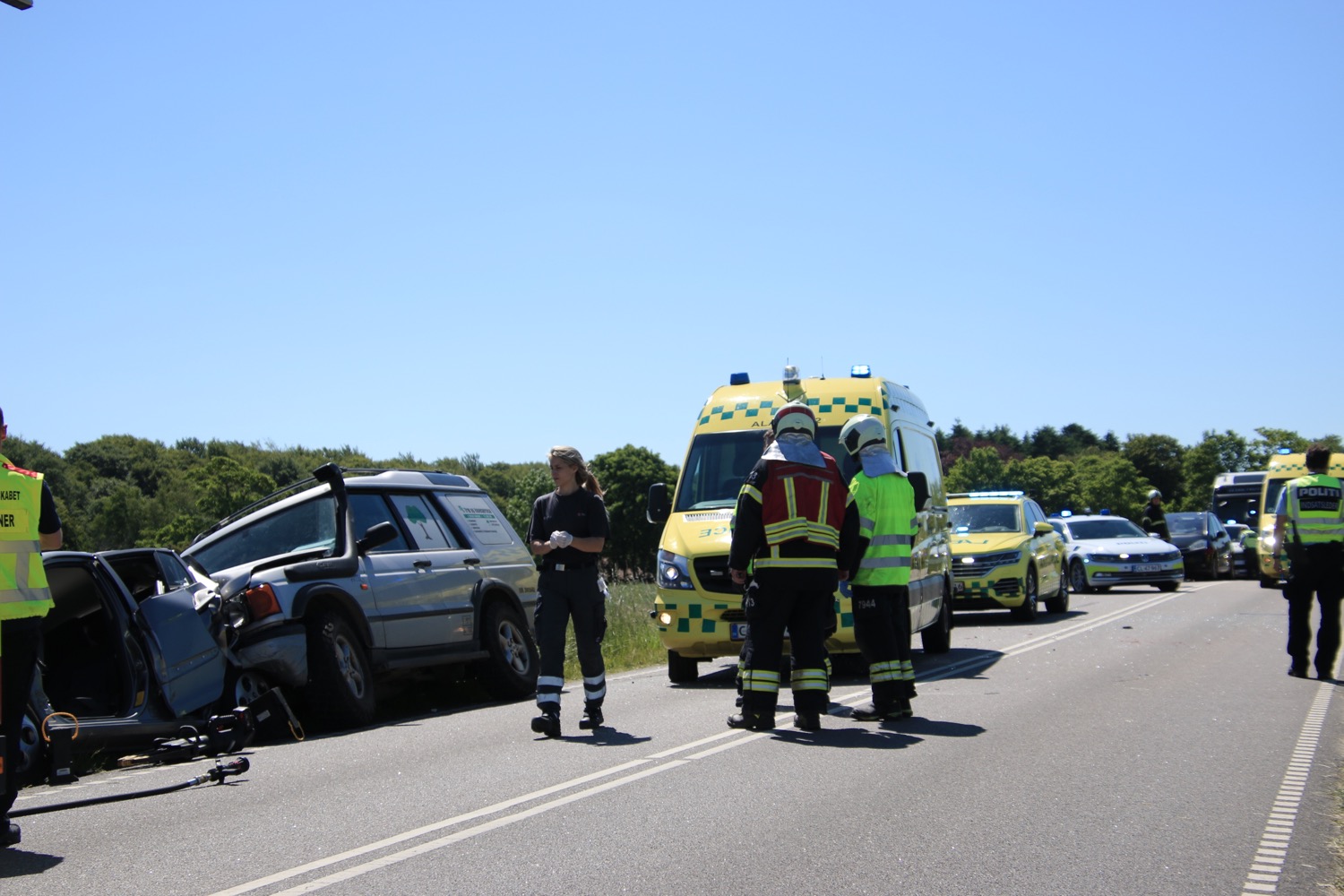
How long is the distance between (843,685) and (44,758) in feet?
23.2

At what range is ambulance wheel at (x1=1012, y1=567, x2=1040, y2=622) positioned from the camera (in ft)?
66.2

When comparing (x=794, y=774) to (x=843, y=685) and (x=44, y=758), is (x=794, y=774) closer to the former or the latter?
(x=44, y=758)

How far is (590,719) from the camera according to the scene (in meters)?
9.52

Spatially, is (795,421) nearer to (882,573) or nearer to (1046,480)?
(882,573)

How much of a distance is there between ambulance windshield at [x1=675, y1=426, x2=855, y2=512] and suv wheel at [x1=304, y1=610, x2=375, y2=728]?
3829 millimetres

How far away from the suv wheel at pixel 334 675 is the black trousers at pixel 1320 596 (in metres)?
8.11

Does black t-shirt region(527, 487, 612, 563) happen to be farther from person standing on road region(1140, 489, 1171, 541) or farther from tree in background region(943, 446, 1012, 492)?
tree in background region(943, 446, 1012, 492)

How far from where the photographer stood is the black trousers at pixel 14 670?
6402mm

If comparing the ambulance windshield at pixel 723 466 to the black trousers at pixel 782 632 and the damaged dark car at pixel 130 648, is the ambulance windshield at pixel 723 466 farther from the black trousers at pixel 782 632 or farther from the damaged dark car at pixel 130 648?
the damaged dark car at pixel 130 648

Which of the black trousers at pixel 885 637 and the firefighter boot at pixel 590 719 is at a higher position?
the black trousers at pixel 885 637

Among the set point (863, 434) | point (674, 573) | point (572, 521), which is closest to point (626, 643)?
A: point (674, 573)

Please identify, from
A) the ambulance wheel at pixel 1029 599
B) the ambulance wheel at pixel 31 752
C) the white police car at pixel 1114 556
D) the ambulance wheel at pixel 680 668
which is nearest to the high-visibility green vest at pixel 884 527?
the ambulance wheel at pixel 680 668

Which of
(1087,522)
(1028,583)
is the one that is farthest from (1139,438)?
(1028,583)

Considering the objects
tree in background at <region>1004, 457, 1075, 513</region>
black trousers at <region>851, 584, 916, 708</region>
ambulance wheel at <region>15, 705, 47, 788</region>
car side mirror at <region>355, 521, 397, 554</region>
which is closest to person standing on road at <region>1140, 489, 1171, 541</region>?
black trousers at <region>851, 584, 916, 708</region>
